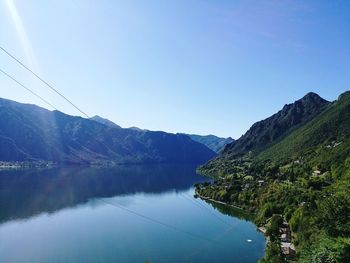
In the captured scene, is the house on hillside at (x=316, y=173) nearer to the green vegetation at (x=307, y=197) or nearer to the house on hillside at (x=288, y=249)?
the green vegetation at (x=307, y=197)

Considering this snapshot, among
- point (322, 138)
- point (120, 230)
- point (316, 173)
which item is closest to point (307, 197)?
point (316, 173)

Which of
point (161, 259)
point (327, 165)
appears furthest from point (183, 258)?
point (327, 165)

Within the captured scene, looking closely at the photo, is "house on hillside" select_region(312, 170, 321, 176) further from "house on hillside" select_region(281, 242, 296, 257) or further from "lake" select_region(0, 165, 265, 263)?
"house on hillside" select_region(281, 242, 296, 257)

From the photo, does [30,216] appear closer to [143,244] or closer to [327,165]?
→ [143,244]

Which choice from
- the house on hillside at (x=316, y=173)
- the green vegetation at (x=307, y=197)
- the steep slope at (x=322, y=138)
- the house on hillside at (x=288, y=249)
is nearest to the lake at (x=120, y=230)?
the house on hillside at (x=288, y=249)

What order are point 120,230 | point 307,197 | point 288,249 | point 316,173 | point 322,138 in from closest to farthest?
point 288,249 → point 120,230 → point 307,197 → point 316,173 → point 322,138

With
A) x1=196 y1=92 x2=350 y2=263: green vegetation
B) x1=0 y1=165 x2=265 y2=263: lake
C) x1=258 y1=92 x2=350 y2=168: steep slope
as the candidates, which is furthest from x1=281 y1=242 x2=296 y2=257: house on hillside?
x1=258 y1=92 x2=350 y2=168: steep slope

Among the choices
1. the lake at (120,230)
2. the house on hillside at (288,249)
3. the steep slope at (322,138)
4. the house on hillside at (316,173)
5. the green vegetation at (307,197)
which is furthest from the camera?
the steep slope at (322,138)

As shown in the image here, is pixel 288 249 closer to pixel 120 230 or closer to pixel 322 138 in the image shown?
pixel 120 230

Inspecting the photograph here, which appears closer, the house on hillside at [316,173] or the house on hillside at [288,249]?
the house on hillside at [288,249]
